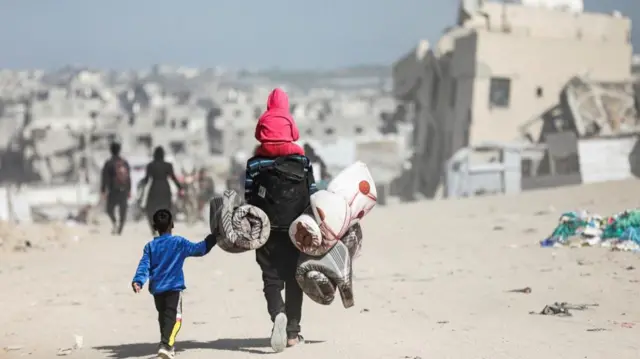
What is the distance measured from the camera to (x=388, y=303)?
9.12m

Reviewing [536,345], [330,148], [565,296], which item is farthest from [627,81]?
[536,345]

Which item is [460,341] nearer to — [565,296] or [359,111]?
[565,296]

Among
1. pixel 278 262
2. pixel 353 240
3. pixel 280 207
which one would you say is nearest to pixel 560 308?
pixel 353 240

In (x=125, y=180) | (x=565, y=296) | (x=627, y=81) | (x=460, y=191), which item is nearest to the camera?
(x=565, y=296)

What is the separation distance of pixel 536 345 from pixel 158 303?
7.73 feet

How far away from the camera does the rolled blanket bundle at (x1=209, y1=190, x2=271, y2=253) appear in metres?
6.57

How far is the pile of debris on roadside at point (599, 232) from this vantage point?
11.1 m

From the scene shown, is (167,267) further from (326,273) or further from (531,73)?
(531,73)

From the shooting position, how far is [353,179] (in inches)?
269

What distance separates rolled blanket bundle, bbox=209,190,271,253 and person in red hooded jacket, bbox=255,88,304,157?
42 centimetres

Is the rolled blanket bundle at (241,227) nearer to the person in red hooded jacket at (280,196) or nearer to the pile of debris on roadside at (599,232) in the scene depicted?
the person in red hooded jacket at (280,196)

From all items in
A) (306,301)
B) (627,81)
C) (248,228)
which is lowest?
(306,301)

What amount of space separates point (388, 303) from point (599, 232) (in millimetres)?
3639

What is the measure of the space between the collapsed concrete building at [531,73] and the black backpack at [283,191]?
2798 cm
